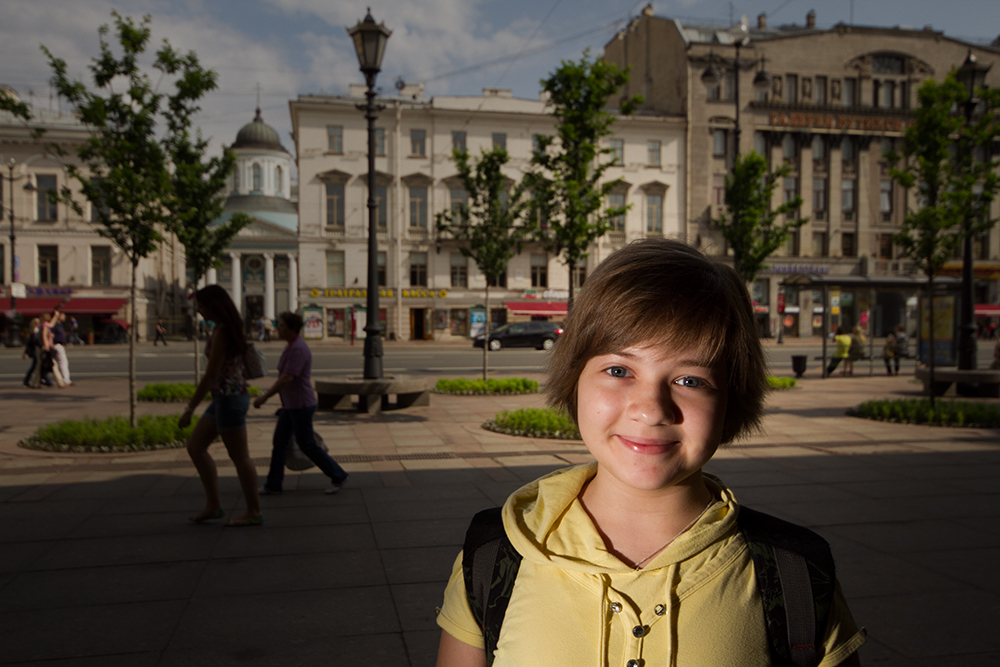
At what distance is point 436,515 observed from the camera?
5930mm

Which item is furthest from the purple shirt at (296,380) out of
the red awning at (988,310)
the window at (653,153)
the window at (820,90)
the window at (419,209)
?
the red awning at (988,310)

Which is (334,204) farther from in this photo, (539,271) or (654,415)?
(654,415)

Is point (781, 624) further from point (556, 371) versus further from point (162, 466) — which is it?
point (162, 466)

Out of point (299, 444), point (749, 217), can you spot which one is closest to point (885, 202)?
point (749, 217)

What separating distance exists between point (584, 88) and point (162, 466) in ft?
29.6

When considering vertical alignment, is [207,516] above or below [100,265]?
below

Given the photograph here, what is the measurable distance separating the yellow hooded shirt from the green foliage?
47.6 feet

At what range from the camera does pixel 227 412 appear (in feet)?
18.8

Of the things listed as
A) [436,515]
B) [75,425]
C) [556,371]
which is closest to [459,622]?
[556,371]

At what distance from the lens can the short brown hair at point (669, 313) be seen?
1.40 m

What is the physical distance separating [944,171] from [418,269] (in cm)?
3520

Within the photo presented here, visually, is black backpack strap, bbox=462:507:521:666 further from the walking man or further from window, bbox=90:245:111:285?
window, bbox=90:245:111:285

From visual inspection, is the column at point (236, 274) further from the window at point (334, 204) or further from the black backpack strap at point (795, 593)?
the black backpack strap at point (795, 593)

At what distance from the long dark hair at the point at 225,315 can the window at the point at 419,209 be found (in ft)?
131
